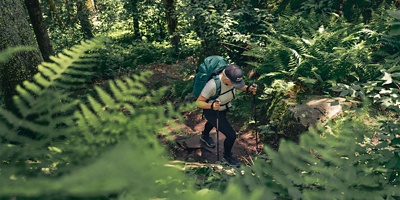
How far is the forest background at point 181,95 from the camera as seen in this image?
3.53 ft

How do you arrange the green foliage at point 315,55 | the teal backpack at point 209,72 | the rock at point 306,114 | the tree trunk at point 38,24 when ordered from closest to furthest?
the teal backpack at point 209,72
the rock at point 306,114
the green foliage at point 315,55
the tree trunk at point 38,24

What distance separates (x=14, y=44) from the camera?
4367 mm

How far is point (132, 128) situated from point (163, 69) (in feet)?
39.5

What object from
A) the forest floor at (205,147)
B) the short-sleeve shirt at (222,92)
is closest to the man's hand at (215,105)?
the short-sleeve shirt at (222,92)

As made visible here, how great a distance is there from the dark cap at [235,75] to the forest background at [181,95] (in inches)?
52.7

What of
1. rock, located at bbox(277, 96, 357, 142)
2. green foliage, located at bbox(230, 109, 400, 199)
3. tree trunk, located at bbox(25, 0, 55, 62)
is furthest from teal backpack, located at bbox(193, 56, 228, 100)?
tree trunk, located at bbox(25, 0, 55, 62)

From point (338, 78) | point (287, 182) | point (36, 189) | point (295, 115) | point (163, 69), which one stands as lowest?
point (163, 69)

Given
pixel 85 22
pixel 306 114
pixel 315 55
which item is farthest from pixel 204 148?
pixel 85 22

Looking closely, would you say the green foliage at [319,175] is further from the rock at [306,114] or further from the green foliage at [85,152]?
the rock at [306,114]

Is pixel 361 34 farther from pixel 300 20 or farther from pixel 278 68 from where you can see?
pixel 278 68

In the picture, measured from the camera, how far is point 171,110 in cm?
138

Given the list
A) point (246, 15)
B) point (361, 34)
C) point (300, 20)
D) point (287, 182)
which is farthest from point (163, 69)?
point (287, 182)

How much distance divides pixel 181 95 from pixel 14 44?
18.9 ft

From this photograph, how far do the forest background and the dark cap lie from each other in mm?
1338
